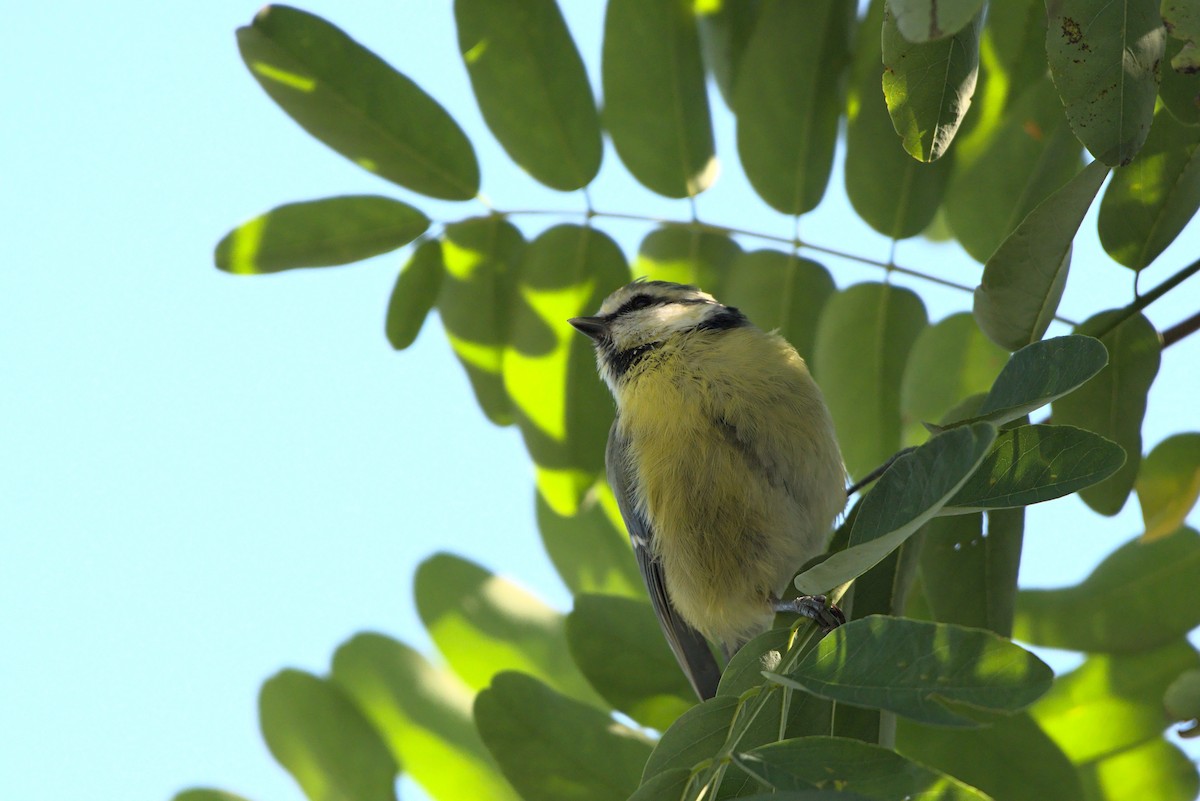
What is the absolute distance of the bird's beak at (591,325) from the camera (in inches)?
135

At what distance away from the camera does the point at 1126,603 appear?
112 inches

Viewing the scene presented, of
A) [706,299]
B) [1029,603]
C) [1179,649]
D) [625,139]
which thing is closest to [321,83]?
[625,139]

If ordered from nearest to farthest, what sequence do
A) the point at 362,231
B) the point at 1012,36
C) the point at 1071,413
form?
the point at 1071,413 → the point at 1012,36 → the point at 362,231

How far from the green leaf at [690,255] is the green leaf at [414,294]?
2.09 ft

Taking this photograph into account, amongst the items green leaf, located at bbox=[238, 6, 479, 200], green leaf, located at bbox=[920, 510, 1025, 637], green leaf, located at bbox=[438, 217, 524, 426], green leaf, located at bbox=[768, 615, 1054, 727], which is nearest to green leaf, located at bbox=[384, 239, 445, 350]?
green leaf, located at bbox=[438, 217, 524, 426]

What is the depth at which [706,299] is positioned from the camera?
3.64 m

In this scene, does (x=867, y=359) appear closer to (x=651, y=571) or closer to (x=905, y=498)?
(x=651, y=571)

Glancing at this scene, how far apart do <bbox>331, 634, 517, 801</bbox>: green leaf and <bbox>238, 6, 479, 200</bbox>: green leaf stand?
1.39 metres

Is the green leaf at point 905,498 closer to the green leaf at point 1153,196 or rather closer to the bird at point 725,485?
the green leaf at point 1153,196

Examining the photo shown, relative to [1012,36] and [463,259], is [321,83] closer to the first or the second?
[463,259]

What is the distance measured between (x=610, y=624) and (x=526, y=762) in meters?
0.50

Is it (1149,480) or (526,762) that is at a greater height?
(1149,480)

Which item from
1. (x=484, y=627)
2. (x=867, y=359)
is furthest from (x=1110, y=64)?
(x=484, y=627)

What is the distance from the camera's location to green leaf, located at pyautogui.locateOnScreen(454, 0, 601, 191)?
324 cm
